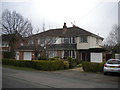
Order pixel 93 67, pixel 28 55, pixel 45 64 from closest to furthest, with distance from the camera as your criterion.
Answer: pixel 93 67 → pixel 45 64 → pixel 28 55

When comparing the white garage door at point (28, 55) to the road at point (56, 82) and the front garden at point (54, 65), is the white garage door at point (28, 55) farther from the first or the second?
the road at point (56, 82)

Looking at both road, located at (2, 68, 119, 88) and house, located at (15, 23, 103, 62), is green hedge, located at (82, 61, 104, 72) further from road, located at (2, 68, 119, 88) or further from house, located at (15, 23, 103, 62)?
house, located at (15, 23, 103, 62)

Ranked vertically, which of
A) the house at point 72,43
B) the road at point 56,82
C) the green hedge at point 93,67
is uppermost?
the house at point 72,43

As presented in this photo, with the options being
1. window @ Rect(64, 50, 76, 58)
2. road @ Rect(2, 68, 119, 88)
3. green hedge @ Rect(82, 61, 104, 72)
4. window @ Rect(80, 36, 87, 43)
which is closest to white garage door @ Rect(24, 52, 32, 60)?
window @ Rect(64, 50, 76, 58)

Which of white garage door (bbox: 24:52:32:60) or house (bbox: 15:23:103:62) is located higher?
house (bbox: 15:23:103:62)

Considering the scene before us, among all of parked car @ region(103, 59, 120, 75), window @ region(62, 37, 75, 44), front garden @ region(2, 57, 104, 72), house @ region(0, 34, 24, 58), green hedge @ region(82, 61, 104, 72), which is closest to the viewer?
parked car @ region(103, 59, 120, 75)

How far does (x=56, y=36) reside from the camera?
3169cm

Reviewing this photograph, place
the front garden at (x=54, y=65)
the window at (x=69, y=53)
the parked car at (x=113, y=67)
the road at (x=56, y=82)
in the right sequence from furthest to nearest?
the window at (x=69, y=53)
the front garden at (x=54, y=65)
the parked car at (x=113, y=67)
the road at (x=56, y=82)

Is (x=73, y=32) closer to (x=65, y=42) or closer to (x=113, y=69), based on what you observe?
(x=65, y=42)

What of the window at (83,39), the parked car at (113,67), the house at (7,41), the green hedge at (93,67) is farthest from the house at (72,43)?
the parked car at (113,67)

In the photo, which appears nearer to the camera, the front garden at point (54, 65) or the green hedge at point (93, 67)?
the green hedge at point (93, 67)

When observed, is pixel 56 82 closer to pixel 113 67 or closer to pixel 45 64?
pixel 113 67

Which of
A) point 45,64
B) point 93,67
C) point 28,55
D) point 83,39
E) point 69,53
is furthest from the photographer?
point 28,55

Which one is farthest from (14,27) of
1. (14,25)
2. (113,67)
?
(113,67)
